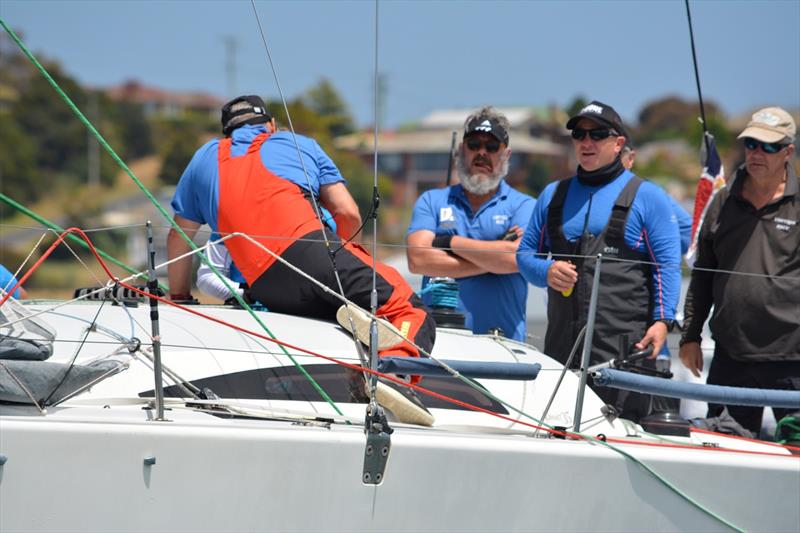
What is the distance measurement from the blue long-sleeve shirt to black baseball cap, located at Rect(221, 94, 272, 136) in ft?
3.69

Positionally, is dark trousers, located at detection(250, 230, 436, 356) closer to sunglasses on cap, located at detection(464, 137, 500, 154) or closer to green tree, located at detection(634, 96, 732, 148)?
sunglasses on cap, located at detection(464, 137, 500, 154)

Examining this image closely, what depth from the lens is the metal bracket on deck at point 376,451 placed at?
2.58 metres

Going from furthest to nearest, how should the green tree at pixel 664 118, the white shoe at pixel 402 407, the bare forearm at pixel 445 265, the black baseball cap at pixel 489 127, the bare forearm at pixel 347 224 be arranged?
the green tree at pixel 664 118
the black baseball cap at pixel 489 127
the bare forearm at pixel 445 265
the bare forearm at pixel 347 224
the white shoe at pixel 402 407

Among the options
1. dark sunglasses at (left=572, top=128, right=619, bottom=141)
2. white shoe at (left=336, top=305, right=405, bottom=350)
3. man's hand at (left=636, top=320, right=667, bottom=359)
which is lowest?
man's hand at (left=636, top=320, right=667, bottom=359)

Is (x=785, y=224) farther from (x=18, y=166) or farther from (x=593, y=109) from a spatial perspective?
(x=18, y=166)

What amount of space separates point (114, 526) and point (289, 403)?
701 millimetres

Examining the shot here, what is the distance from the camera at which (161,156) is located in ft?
187

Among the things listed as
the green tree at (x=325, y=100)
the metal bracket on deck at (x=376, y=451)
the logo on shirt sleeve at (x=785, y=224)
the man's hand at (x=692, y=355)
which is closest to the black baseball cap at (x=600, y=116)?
the logo on shirt sleeve at (x=785, y=224)

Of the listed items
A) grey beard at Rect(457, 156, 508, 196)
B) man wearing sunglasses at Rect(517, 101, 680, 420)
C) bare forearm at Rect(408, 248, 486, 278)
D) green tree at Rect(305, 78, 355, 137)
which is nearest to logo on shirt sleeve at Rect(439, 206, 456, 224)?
grey beard at Rect(457, 156, 508, 196)

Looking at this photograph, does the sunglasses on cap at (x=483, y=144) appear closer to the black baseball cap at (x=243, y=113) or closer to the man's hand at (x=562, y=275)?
the man's hand at (x=562, y=275)

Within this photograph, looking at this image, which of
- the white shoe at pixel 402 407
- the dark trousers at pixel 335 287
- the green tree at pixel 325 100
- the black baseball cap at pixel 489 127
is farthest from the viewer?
the green tree at pixel 325 100

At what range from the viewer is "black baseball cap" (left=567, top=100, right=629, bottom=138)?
3984 mm

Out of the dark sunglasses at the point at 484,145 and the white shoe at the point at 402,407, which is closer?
the white shoe at the point at 402,407

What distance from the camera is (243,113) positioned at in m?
3.80
